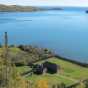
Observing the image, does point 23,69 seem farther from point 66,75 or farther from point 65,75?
point 66,75

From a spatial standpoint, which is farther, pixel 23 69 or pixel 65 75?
pixel 23 69

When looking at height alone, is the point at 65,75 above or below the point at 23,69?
above

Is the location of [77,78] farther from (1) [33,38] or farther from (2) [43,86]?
(1) [33,38]

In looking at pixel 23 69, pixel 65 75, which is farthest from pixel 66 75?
pixel 23 69

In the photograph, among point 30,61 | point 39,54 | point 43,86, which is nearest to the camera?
point 43,86

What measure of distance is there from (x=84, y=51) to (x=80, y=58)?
5.24 metres

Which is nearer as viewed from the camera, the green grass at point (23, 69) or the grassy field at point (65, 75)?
the grassy field at point (65, 75)

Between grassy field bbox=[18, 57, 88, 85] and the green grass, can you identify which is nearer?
grassy field bbox=[18, 57, 88, 85]

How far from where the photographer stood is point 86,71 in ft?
100

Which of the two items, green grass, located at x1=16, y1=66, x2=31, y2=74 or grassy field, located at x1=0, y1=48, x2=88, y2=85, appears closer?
grassy field, located at x1=0, y1=48, x2=88, y2=85

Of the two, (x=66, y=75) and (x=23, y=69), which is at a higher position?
(x=66, y=75)

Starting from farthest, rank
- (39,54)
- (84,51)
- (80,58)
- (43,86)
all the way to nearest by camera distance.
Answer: (84,51), (80,58), (39,54), (43,86)

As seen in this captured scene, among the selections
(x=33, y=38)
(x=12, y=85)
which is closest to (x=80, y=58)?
(x=33, y=38)

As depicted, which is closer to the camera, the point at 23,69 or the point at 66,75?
the point at 66,75
